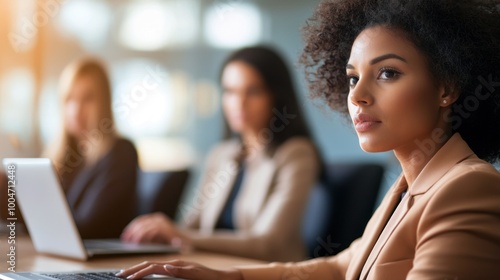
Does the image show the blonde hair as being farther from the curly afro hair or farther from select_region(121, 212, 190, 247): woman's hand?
the curly afro hair

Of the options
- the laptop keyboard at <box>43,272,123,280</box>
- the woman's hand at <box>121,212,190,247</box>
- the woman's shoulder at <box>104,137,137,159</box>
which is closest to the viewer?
the laptop keyboard at <box>43,272,123,280</box>

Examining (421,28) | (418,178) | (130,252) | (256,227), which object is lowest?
(256,227)

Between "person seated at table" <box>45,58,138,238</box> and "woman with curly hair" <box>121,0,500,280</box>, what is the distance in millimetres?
1451

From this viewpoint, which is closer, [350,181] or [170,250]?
[170,250]

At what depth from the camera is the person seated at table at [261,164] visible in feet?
8.46

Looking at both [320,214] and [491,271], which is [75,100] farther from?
[491,271]

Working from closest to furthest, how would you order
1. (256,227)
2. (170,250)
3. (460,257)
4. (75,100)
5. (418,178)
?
(460,257)
(418,178)
(170,250)
(256,227)
(75,100)

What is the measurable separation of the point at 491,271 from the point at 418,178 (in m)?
0.21

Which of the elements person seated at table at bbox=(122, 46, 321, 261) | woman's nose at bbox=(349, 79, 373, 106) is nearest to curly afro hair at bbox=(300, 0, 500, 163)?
woman's nose at bbox=(349, 79, 373, 106)

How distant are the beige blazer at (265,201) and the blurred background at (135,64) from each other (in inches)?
59.0

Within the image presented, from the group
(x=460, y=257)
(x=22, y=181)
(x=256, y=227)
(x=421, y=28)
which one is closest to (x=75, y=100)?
(x=256, y=227)

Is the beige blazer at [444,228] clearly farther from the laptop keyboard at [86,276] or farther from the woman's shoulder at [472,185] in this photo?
the laptop keyboard at [86,276]

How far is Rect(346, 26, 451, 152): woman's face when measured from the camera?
122cm

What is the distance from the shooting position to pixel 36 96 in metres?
4.57
